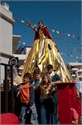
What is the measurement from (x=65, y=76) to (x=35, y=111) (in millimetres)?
3758

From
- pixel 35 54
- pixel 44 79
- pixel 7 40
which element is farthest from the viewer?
pixel 7 40

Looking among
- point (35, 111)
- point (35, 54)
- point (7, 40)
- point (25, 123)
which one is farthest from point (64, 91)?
point (7, 40)

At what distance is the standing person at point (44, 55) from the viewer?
7.96m

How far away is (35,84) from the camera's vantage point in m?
4.52

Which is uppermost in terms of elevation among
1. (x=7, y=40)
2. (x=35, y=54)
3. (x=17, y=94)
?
(x=7, y=40)

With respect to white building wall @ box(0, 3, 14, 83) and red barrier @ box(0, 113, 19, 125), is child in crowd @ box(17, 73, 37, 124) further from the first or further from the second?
white building wall @ box(0, 3, 14, 83)

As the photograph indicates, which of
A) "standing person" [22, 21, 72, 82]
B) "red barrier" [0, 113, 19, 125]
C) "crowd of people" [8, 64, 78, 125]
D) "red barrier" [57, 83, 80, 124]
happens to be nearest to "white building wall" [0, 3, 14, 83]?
"standing person" [22, 21, 72, 82]

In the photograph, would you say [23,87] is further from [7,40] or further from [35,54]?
[7,40]

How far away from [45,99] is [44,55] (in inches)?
165

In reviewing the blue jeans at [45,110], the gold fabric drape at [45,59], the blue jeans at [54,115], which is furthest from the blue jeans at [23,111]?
the gold fabric drape at [45,59]

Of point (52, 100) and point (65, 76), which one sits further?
point (65, 76)

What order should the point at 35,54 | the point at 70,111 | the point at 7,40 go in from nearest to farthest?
the point at 70,111
the point at 35,54
the point at 7,40

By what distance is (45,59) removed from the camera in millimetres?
8234

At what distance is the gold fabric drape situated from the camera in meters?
7.91
